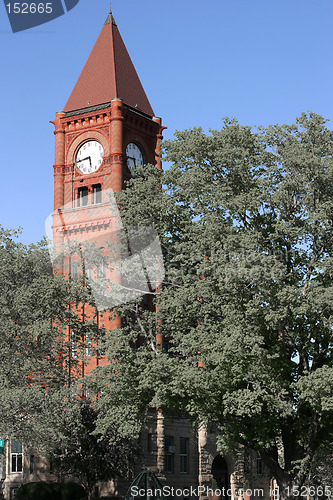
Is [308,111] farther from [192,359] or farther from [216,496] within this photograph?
[216,496]

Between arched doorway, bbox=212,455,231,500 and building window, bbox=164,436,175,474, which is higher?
building window, bbox=164,436,175,474

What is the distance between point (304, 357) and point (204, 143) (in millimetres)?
10049

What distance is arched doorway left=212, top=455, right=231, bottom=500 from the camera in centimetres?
5853

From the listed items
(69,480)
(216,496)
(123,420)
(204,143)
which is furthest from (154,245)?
(216,496)

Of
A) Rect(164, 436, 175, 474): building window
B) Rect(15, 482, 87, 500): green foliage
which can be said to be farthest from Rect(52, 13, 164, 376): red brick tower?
Rect(15, 482, 87, 500): green foliage

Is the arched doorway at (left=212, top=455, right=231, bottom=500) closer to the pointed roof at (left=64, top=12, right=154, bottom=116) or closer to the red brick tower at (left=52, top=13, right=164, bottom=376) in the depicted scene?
the red brick tower at (left=52, top=13, right=164, bottom=376)

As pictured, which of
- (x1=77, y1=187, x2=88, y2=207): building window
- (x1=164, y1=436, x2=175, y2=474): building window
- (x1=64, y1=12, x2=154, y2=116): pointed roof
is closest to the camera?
(x1=164, y1=436, x2=175, y2=474): building window

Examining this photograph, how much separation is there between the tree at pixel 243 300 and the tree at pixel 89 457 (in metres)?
10.2

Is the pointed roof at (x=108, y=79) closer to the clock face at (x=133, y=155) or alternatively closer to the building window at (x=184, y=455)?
the clock face at (x=133, y=155)

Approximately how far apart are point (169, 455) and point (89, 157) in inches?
921

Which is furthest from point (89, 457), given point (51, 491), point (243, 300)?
point (243, 300)

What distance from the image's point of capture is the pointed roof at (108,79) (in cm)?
5825

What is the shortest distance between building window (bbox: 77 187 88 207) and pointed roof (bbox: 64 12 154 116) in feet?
22.5

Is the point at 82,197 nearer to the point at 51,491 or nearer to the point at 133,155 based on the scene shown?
the point at 133,155
